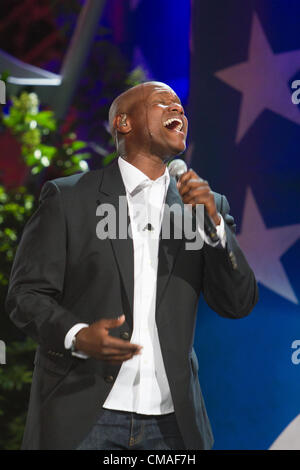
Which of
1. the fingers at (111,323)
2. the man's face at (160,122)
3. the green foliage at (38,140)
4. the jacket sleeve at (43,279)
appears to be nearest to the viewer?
the fingers at (111,323)

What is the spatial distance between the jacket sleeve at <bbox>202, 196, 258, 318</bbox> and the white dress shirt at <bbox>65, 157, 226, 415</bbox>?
0.15ft

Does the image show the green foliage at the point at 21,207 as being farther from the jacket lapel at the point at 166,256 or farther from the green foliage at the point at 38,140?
the jacket lapel at the point at 166,256

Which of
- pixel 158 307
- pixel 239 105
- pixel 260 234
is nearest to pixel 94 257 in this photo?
pixel 158 307

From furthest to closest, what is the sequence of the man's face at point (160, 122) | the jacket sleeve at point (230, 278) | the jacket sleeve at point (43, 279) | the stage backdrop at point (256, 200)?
the stage backdrop at point (256, 200) → the man's face at point (160, 122) → the jacket sleeve at point (230, 278) → the jacket sleeve at point (43, 279)

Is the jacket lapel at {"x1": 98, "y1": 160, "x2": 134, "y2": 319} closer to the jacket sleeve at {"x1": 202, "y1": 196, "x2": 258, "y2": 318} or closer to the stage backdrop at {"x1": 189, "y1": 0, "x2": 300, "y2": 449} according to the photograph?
the jacket sleeve at {"x1": 202, "y1": 196, "x2": 258, "y2": 318}

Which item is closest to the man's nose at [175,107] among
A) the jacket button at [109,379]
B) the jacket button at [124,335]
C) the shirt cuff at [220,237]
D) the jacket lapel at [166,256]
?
the jacket lapel at [166,256]

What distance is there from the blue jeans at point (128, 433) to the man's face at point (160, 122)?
2.29 ft

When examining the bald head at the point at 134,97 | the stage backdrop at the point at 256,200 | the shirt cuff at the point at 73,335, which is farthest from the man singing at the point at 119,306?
Result: the stage backdrop at the point at 256,200

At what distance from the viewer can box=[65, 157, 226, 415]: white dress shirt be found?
1540 mm

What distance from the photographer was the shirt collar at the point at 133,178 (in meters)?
1.75

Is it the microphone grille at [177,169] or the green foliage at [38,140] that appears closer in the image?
the microphone grille at [177,169]

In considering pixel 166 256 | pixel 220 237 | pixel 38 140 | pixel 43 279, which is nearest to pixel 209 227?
pixel 220 237

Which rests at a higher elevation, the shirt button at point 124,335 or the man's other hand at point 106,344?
the man's other hand at point 106,344

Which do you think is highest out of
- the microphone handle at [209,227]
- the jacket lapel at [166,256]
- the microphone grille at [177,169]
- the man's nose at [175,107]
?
the man's nose at [175,107]
